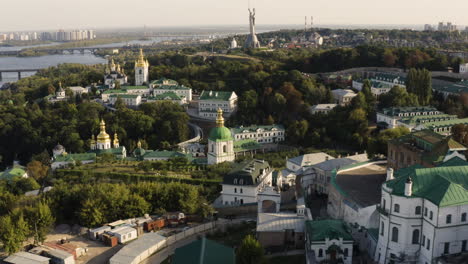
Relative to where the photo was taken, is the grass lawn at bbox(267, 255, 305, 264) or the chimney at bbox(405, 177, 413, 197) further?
the grass lawn at bbox(267, 255, 305, 264)

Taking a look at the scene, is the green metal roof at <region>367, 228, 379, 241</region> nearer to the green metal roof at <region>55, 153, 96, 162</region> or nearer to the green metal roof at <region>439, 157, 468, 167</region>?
the green metal roof at <region>439, 157, 468, 167</region>

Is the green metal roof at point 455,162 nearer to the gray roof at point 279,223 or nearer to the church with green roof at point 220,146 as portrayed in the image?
the gray roof at point 279,223

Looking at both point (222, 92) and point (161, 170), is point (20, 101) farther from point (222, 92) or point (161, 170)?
point (161, 170)

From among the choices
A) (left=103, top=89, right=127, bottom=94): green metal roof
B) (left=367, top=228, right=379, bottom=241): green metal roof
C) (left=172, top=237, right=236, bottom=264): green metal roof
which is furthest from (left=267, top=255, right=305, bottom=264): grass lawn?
(left=103, top=89, right=127, bottom=94): green metal roof

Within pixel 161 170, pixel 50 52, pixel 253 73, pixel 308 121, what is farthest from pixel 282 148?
pixel 50 52

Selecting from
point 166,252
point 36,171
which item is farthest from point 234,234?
point 36,171

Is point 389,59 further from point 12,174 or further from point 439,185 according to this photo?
point 439,185

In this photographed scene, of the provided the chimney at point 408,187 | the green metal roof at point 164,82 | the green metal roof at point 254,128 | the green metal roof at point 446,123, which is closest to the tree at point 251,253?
the chimney at point 408,187
